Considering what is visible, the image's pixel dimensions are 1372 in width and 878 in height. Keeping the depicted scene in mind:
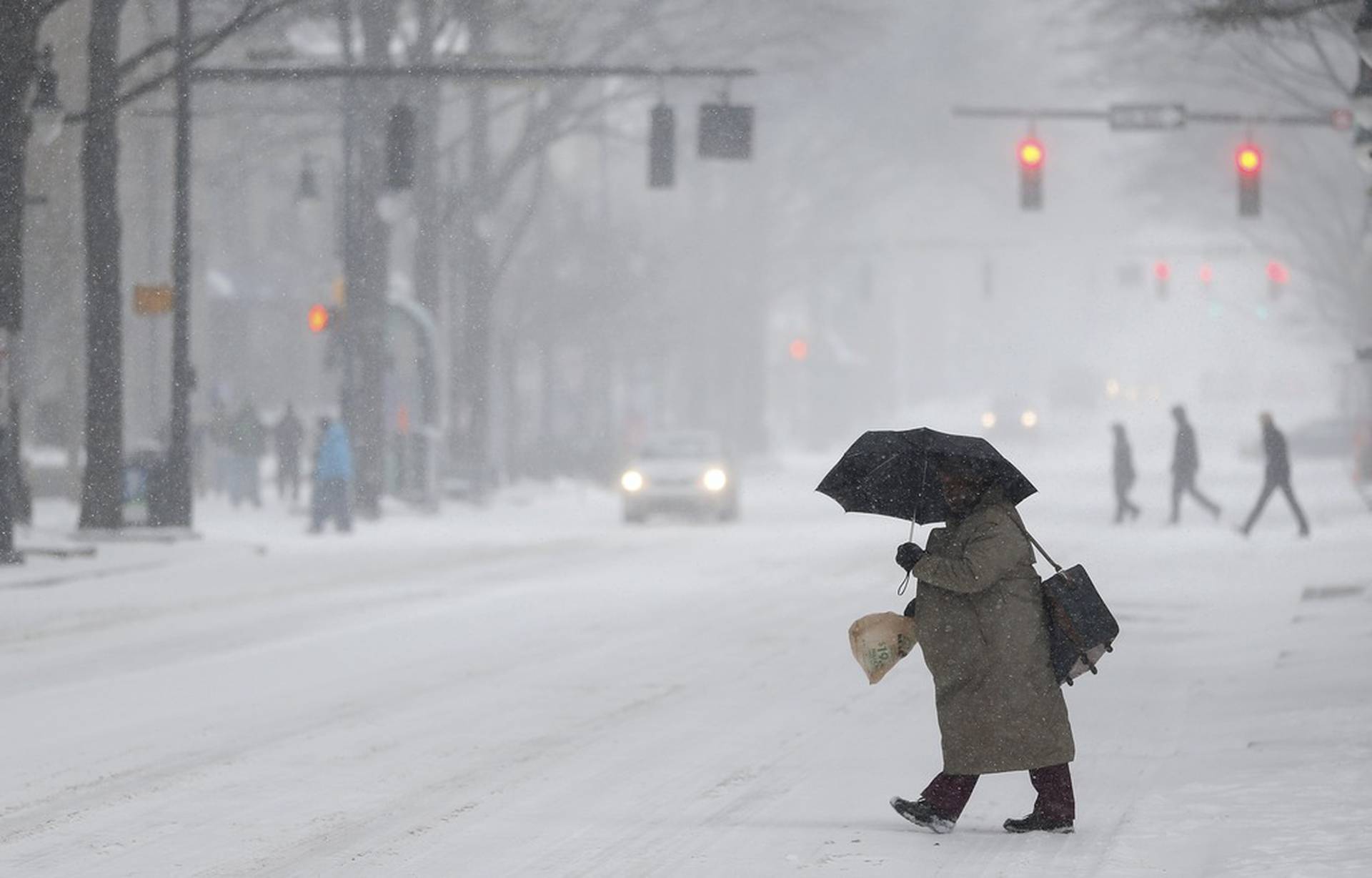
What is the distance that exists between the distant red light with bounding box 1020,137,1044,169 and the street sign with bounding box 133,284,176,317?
12.6m

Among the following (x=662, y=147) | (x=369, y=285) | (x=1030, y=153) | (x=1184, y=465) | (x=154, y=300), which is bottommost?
(x=1184, y=465)

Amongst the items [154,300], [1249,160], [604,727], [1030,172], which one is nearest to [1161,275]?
[1249,160]

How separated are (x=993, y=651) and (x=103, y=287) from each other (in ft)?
66.9

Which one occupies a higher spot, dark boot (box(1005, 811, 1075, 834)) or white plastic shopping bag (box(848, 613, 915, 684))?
white plastic shopping bag (box(848, 613, 915, 684))

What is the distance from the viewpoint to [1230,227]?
71.2 meters

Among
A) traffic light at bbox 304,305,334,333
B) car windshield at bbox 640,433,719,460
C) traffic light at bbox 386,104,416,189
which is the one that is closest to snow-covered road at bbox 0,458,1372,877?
traffic light at bbox 386,104,416,189

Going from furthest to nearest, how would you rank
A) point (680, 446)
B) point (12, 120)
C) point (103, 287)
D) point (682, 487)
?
1. point (680, 446)
2. point (682, 487)
3. point (103, 287)
4. point (12, 120)

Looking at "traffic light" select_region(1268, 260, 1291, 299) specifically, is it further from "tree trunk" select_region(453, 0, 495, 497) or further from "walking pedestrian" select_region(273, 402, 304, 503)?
"walking pedestrian" select_region(273, 402, 304, 503)

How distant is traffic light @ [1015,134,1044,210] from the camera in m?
33.9

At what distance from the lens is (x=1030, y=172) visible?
1340 inches

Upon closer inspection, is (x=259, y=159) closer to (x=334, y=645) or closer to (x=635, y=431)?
(x=635, y=431)

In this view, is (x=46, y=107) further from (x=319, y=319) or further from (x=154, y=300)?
(x=319, y=319)

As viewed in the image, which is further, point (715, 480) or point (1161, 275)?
point (1161, 275)

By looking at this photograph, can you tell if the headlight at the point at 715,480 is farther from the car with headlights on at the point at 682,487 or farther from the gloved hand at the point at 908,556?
the gloved hand at the point at 908,556
